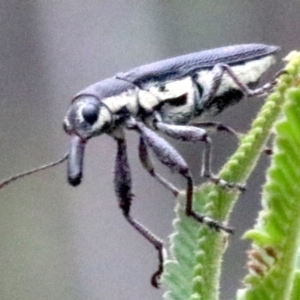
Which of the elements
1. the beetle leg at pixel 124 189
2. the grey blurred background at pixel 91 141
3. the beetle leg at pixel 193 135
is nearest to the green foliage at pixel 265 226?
the beetle leg at pixel 193 135

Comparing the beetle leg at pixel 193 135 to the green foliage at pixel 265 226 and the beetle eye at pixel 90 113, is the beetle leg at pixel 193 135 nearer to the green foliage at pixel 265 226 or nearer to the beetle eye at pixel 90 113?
the beetle eye at pixel 90 113

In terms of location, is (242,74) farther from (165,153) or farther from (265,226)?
(265,226)

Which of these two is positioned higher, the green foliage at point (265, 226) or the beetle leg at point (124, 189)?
the green foliage at point (265, 226)

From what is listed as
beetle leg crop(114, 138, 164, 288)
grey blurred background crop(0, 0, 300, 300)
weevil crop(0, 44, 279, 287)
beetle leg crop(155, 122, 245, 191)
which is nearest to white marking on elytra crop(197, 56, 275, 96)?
weevil crop(0, 44, 279, 287)

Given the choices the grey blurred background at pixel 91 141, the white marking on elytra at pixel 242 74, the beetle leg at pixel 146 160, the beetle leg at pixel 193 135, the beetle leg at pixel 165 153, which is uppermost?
the white marking on elytra at pixel 242 74

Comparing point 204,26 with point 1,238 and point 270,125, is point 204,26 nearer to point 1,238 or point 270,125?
point 1,238

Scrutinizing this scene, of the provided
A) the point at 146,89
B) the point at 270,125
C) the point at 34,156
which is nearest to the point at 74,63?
the point at 34,156
